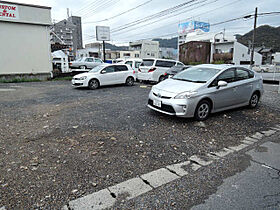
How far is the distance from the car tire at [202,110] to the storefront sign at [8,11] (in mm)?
14561

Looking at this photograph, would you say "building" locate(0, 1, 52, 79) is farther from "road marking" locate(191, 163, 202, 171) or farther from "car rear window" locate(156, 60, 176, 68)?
"road marking" locate(191, 163, 202, 171)

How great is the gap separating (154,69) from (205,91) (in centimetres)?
722

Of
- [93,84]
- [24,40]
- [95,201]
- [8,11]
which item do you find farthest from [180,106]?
[8,11]

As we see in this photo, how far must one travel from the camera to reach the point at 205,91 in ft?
16.2

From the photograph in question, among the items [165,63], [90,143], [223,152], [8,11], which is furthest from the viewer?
[8,11]

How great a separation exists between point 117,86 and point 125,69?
3.77 feet

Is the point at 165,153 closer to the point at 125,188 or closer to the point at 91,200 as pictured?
the point at 125,188

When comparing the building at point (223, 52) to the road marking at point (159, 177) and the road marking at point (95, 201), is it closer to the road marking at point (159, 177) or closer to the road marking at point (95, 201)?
the road marking at point (159, 177)

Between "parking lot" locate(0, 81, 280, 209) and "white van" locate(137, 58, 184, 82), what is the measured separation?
231 inches

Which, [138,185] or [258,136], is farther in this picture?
[258,136]

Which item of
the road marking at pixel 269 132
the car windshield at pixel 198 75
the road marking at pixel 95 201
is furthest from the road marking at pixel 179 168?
the car windshield at pixel 198 75

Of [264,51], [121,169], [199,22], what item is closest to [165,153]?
[121,169]

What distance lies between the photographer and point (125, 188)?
2.51 metres

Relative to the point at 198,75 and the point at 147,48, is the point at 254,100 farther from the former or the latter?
the point at 147,48
